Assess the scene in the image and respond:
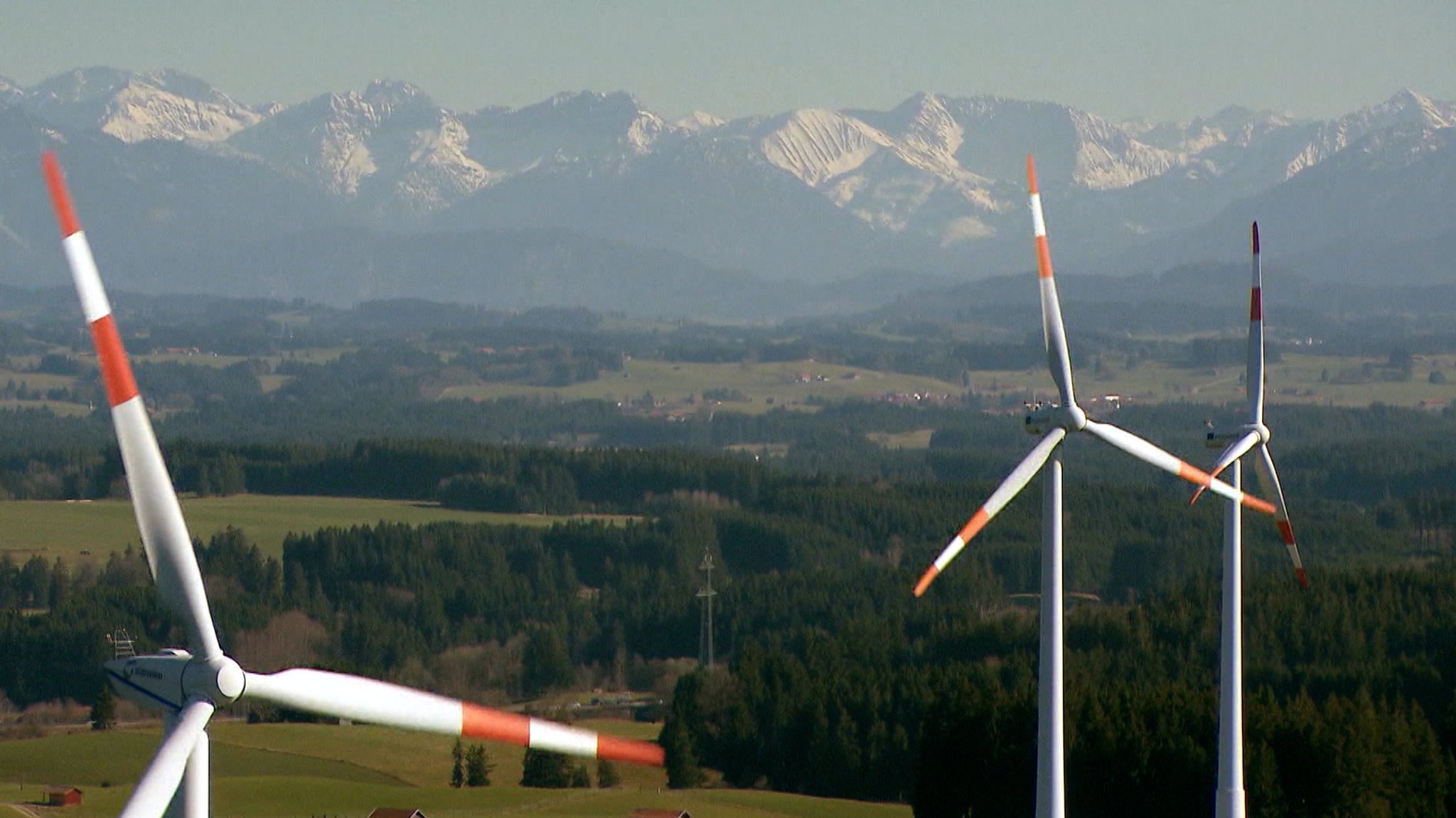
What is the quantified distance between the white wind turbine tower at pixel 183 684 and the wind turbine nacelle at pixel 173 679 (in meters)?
0.01

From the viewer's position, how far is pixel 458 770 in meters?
108

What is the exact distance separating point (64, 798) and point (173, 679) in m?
68.2

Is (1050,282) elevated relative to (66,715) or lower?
elevated

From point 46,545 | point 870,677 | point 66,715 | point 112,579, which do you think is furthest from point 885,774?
point 46,545

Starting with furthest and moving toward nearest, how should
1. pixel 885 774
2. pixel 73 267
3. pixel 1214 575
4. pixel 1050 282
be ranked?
1. pixel 1214 575
2. pixel 885 774
3. pixel 1050 282
4. pixel 73 267

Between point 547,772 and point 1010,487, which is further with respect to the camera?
point 547,772

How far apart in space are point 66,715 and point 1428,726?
262 feet

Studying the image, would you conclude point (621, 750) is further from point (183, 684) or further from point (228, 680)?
point (183, 684)

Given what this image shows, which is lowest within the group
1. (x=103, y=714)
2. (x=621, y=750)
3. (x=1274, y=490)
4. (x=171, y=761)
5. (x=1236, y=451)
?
(x=103, y=714)

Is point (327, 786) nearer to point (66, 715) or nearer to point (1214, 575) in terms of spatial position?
point (66, 715)

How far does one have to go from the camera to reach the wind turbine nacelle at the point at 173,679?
2820 cm

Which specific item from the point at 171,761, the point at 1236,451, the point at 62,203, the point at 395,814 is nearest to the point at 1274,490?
the point at 1236,451

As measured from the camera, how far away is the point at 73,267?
1038 inches

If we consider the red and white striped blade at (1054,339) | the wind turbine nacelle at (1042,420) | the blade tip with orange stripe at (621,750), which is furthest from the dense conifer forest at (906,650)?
the blade tip with orange stripe at (621,750)
